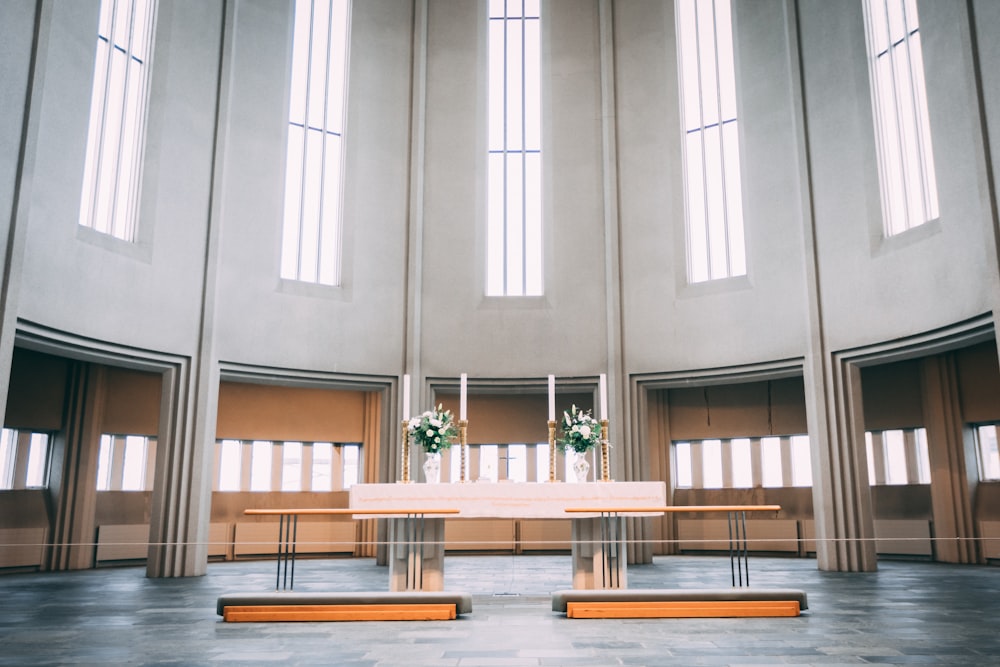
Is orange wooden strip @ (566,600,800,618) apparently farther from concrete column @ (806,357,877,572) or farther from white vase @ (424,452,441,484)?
concrete column @ (806,357,877,572)

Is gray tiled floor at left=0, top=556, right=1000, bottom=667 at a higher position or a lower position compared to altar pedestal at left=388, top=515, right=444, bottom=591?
lower

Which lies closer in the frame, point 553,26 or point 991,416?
point 991,416

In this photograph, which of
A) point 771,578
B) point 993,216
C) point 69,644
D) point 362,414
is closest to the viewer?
point 69,644

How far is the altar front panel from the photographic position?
722 centimetres

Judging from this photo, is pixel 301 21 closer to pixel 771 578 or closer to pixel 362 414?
pixel 362 414

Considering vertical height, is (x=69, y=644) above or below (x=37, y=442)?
below

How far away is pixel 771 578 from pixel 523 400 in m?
7.15

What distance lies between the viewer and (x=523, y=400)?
650 inches

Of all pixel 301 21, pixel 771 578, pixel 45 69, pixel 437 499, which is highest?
pixel 301 21

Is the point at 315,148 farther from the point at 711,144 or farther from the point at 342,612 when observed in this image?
the point at 342,612

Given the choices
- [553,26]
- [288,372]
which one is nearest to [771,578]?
[288,372]

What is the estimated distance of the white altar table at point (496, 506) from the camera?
723cm

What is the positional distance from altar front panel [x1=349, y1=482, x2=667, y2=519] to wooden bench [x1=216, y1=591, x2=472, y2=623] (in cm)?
94

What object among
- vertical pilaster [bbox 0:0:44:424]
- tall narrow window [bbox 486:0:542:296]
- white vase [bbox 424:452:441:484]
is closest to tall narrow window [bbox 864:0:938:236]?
tall narrow window [bbox 486:0:542:296]
